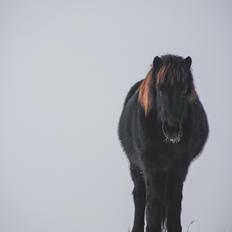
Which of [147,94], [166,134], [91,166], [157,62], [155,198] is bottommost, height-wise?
[155,198]

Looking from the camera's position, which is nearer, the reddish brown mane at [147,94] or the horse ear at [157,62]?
the horse ear at [157,62]

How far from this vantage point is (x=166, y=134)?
37.7 feet

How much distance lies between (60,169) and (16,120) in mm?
63377

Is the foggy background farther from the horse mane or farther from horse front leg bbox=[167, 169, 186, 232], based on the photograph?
horse front leg bbox=[167, 169, 186, 232]

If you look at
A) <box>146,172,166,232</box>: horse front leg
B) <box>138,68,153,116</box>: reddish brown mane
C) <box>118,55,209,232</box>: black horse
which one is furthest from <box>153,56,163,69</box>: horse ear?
<box>146,172,166,232</box>: horse front leg

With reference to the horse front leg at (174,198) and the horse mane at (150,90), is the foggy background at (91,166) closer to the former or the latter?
the horse mane at (150,90)

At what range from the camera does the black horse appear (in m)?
11.3

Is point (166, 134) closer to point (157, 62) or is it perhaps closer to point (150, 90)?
point (150, 90)

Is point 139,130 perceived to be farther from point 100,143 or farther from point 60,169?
point 100,143

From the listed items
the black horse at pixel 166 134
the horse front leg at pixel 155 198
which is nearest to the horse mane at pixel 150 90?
the black horse at pixel 166 134

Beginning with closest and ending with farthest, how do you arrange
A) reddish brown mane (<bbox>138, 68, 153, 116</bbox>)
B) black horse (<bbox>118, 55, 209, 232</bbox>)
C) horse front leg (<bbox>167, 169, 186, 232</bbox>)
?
1. black horse (<bbox>118, 55, 209, 232</bbox>)
2. reddish brown mane (<bbox>138, 68, 153, 116</bbox>)
3. horse front leg (<bbox>167, 169, 186, 232</bbox>)

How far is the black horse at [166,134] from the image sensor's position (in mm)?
11328

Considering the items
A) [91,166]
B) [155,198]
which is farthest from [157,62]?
[91,166]

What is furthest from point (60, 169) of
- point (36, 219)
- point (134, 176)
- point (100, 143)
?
point (134, 176)
